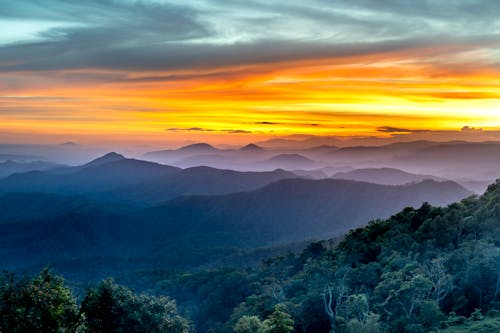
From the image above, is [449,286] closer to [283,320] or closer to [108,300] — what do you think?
[283,320]

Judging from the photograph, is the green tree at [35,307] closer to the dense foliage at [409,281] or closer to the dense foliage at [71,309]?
the dense foliage at [71,309]

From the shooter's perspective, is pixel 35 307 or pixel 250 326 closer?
pixel 35 307

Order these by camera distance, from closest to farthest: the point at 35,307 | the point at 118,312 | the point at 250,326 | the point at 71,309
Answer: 1. the point at 35,307
2. the point at 71,309
3. the point at 118,312
4. the point at 250,326

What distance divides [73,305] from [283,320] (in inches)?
553

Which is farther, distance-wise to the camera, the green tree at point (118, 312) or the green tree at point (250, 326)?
the green tree at point (250, 326)

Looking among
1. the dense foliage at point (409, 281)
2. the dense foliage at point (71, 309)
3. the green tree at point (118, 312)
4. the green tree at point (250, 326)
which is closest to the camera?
the dense foliage at point (71, 309)

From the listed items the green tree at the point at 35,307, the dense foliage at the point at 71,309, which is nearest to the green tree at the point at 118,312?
the dense foliage at the point at 71,309

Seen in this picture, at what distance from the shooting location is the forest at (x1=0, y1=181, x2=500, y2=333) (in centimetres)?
2461

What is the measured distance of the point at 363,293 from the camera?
4328 cm

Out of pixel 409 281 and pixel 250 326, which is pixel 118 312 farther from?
pixel 409 281

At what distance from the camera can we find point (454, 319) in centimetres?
3388

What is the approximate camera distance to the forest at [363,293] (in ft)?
80.7

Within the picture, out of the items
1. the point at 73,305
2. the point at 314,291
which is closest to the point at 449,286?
the point at 314,291

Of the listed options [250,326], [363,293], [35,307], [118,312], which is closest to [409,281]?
[363,293]
